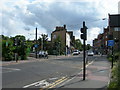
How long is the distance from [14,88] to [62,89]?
85.5 inches

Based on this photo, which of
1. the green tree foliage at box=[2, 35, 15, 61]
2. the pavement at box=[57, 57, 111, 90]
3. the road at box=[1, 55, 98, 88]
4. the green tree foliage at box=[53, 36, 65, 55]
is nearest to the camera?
the pavement at box=[57, 57, 111, 90]

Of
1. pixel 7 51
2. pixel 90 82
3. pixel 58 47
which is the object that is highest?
pixel 58 47

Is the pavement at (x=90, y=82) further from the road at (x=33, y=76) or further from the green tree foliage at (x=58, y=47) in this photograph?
the green tree foliage at (x=58, y=47)

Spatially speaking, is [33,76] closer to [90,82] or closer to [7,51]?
[90,82]

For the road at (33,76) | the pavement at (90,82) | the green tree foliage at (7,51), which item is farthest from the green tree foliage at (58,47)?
the pavement at (90,82)

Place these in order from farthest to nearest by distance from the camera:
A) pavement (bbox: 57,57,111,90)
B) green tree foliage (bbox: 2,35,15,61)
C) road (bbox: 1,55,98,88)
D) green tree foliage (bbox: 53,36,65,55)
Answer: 1. green tree foliage (bbox: 53,36,65,55)
2. green tree foliage (bbox: 2,35,15,61)
3. road (bbox: 1,55,98,88)
4. pavement (bbox: 57,57,111,90)

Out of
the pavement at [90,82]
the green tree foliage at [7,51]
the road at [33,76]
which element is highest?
the green tree foliage at [7,51]

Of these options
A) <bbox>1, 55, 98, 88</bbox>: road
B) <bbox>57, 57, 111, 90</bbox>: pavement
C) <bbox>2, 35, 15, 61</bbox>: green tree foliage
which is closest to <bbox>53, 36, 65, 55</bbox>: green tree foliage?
<bbox>2, 35, 15, 61</bbox>: green tree foliage

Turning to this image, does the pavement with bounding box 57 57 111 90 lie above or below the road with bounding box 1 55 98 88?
below

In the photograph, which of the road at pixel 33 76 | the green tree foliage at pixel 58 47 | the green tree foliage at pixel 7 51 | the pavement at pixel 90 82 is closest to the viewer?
the pavement at pixel 90 82

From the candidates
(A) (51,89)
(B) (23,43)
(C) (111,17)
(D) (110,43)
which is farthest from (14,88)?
(C) (111,17)

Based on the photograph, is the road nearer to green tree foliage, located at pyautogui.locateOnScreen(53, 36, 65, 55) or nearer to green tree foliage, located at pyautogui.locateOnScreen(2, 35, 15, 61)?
green tree foliage, located at pyautogui.locateOnScreen(2, 35, 15, 61)

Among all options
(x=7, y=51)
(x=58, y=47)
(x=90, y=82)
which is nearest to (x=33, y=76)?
(x=90, y=82)

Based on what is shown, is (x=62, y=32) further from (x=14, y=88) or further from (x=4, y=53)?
(x=14, y=88)
